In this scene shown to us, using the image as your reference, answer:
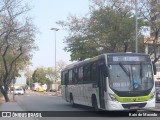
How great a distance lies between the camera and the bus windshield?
2003 centimetres

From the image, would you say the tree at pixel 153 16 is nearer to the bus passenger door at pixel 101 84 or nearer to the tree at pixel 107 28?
the tree at pixel 107 28

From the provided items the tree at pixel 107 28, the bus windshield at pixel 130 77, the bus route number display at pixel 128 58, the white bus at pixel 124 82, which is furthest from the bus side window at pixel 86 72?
the tree at pixel 107 28

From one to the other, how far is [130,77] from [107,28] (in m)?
16.8

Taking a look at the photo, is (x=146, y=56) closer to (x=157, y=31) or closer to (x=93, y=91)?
(x=93, y=91)

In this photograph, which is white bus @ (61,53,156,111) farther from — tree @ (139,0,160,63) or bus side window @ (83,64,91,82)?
tree @ (139,0,160,63)

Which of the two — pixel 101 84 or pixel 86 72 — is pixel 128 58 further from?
pixel 86 72

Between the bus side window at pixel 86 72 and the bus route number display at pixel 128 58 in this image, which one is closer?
the bus route number display at pixel 128 58

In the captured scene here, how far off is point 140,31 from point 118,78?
713 inches

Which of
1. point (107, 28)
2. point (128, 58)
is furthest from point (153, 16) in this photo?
point (128, 58)

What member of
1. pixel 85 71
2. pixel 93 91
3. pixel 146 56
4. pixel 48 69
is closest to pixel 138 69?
pixel 146 56

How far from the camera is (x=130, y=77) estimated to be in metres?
20.1

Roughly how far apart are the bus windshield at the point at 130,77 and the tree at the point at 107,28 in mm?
15368

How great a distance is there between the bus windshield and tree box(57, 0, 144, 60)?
50.4 feet

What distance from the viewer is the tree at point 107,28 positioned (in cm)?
3588
